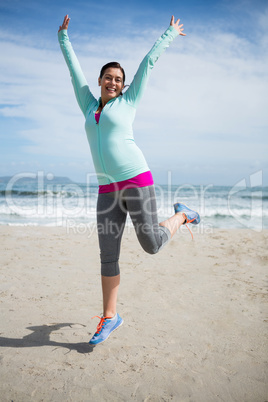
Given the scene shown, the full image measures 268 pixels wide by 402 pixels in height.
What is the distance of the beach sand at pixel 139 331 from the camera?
193 centimetres

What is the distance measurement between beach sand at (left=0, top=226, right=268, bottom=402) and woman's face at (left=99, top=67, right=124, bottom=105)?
77.2 inches

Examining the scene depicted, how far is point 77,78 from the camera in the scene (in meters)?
2.51

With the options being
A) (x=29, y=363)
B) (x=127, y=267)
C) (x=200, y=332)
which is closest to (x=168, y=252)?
(x=127, y=267)

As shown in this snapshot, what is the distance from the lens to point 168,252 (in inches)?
214

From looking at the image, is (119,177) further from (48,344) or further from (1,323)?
(1,323)

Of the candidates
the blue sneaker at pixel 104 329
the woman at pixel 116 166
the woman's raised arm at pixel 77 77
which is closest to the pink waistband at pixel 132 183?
the woman at pixel 116 166

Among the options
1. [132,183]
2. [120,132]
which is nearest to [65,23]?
[120,132]

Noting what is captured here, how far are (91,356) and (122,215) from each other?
41.9 inches

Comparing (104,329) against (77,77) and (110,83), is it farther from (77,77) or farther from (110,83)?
(77,77)

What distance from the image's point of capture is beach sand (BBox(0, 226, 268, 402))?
1932 mm

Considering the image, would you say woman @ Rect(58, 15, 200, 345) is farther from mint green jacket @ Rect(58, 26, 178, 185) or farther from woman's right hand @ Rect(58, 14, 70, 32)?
woman's right hand @ Rect(58, 14, 70, 32)

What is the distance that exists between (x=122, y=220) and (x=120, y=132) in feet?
2.22

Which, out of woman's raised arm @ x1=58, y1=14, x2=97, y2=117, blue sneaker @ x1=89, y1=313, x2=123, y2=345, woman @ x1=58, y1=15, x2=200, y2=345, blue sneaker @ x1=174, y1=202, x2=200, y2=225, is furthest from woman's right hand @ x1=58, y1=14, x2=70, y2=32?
blue sneaker @ x1=89, y1=313, x2=123, y2=345

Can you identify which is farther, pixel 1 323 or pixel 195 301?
pixel 195 301
